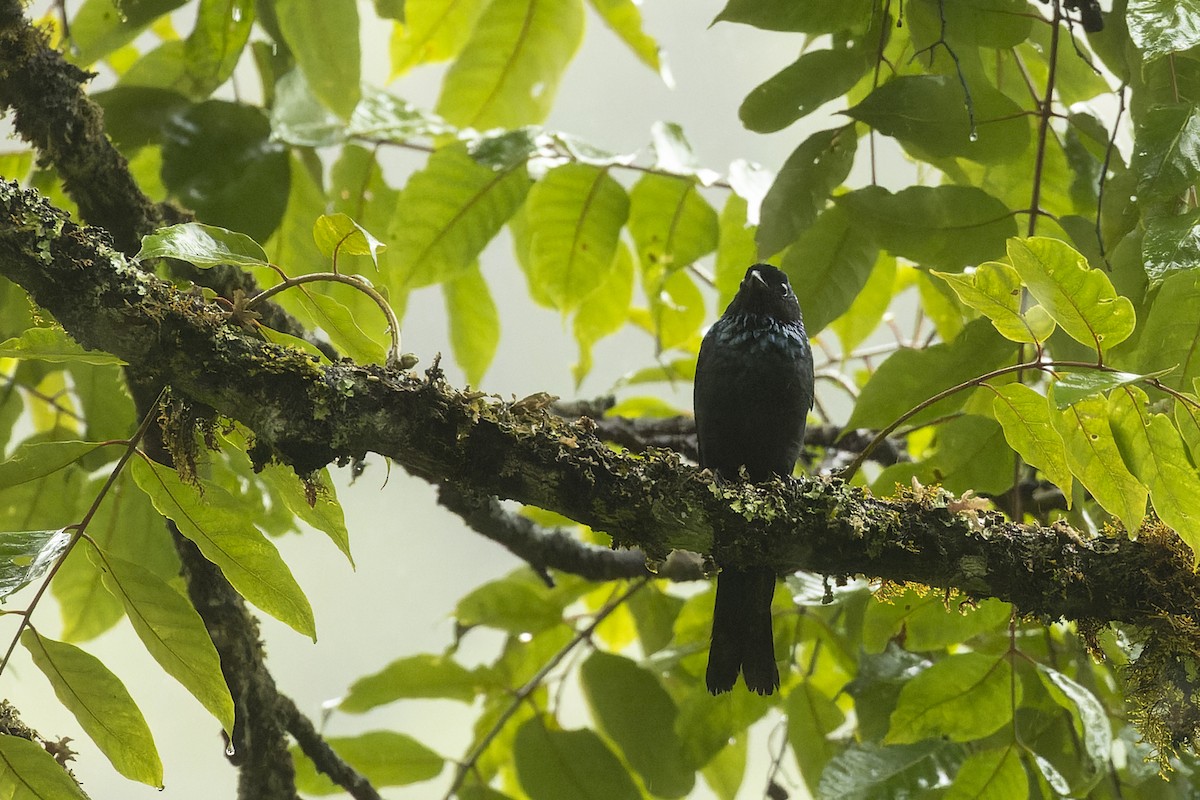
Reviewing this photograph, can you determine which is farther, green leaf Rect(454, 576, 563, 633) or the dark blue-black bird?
green leaf Rect(454, 576, 563, 633)

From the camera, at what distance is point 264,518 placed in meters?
2.48

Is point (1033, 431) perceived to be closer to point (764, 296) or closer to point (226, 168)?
point (764, 296)

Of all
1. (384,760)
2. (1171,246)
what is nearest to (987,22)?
(1171,246)

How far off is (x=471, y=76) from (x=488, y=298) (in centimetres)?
59

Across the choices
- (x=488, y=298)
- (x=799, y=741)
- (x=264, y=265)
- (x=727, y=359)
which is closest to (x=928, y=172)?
(x=727, y=359)

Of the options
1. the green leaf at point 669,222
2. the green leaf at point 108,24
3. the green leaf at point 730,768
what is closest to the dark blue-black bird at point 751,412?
the green leaf at point 669,222

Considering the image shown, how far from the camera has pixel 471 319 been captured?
110 inches

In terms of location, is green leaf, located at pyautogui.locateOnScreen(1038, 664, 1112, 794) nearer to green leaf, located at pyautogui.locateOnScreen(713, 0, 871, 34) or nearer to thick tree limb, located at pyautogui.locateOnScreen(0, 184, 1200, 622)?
thick tree limb, located at pyautogui.locateOnScreen(0, 184, 1200, 622)

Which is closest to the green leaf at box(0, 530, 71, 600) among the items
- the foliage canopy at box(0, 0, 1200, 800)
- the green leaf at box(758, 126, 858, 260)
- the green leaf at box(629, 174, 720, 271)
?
the foliage canopy at box(0, 0, 1200, 800)

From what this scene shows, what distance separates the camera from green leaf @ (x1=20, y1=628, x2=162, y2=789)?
146 cm

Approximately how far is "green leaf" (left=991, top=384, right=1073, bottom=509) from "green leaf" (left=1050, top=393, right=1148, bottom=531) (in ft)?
0.35

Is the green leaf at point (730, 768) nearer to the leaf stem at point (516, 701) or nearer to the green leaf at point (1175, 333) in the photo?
the leaf stem at point (516, 701)

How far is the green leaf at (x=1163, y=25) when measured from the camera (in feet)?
4.72

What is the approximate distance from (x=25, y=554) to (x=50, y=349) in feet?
0.96
